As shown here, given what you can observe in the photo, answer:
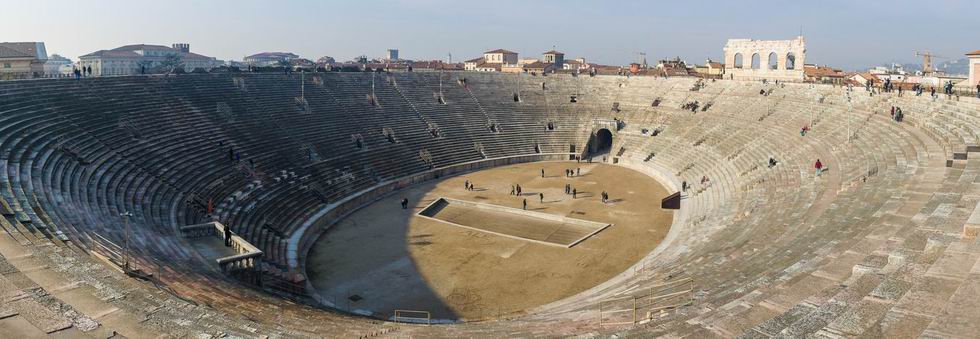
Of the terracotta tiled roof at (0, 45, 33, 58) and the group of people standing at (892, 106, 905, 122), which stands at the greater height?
the terracotta tiled roof at (0, 45, 33, 58)

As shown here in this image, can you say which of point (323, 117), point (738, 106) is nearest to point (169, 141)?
point (323, 117)

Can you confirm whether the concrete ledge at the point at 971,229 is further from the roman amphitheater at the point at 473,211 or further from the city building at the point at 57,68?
the city building at the point at 57,68

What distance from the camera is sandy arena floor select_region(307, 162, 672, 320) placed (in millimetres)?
21672

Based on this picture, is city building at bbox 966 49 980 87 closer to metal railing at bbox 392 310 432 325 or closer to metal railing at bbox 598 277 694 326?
metal railing at bbox 598 277 694 326

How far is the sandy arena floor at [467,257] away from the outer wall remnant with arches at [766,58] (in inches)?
999

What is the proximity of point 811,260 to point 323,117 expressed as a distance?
36069mm

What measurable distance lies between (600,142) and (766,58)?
56.7 feet

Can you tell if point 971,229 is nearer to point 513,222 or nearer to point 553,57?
point 513,222

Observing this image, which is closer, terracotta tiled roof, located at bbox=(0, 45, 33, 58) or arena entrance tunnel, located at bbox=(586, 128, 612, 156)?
terracotta tiled roof, located at bbox=(0, 45, 33, 58)

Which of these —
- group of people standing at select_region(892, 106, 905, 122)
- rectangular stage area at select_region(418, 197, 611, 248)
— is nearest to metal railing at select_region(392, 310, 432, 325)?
rectangular stage area at select_region(418, 197, 611, 248)

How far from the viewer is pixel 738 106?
48781 millimetres

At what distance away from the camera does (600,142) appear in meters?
55.2

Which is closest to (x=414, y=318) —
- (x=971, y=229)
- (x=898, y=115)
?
(x=971, y=229)

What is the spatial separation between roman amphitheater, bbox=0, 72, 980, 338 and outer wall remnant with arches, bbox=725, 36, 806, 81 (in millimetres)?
5752
